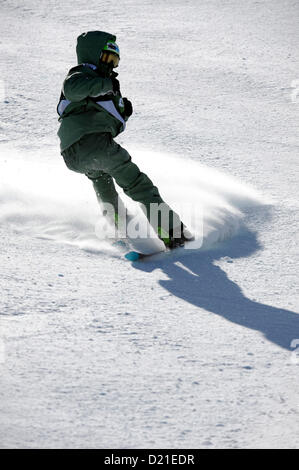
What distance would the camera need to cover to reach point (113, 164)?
12.5 feet

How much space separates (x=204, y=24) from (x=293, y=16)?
146 cm

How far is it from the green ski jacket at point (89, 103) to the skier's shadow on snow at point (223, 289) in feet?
3.15

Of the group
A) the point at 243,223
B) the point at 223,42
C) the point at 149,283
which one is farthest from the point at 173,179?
the point at 223,42

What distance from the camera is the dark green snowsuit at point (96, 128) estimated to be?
147 inches

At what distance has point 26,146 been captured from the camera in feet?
19.6

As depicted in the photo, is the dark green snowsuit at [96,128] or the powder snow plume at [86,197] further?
the powder snow plume at [86,197]

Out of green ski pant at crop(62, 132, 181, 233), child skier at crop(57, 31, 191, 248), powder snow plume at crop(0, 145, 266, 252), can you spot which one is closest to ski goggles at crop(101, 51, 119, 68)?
child skier at crop(57, 31, 191, 248)

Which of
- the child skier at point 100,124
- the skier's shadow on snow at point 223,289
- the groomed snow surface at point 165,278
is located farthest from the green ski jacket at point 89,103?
the skier's shadow on snow at point 223,289

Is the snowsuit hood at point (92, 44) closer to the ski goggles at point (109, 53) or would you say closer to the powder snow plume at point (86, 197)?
the ski goggles at point (109, 53)

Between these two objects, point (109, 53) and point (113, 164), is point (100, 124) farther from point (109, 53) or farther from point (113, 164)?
point (109, 53)

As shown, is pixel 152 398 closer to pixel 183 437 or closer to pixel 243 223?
pixel 183 437

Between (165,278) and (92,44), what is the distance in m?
1.60

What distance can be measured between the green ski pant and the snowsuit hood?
494 millimetres

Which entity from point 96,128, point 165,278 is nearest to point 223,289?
point 165,278
